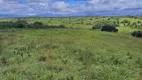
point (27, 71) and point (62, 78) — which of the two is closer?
point (62, 78)

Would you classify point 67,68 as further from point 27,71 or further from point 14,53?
point 14,53

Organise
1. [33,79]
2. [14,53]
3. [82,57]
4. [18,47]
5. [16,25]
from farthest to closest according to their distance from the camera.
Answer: [16,25]
[18,47]
[14,53]
[82,57]
[33,79]

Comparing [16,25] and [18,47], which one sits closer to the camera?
[18,47]

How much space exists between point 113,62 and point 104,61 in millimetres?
621

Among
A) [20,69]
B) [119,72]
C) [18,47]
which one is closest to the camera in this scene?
[119,72]

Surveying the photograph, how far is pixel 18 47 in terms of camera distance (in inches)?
864

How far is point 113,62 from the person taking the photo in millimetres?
17328

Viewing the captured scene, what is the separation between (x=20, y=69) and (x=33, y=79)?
236cm

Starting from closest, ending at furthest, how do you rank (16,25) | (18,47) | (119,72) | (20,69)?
(119,72), (20,69), (18,47), (16,25)

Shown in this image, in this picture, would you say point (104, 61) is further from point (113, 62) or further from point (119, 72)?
point (119, 72)

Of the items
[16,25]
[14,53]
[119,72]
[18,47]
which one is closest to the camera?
[119,72]

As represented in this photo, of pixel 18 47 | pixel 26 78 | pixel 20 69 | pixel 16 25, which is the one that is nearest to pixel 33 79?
pixel 26 78

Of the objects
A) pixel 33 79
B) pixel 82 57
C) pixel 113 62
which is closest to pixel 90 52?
pixel 82 57

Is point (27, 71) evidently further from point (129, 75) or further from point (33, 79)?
point (129, 75)
